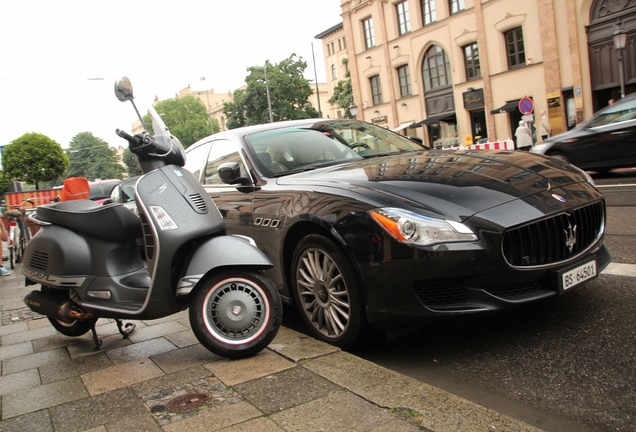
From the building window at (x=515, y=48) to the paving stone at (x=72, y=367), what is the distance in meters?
29.5

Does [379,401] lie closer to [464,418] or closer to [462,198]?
[464,418]

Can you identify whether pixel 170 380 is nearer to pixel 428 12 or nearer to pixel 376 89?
pixel 428 12

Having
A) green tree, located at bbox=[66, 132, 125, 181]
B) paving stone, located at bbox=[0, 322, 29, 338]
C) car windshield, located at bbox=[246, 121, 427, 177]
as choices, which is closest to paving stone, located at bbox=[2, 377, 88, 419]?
paving stone, located at bbox=[0, 322, 29, 338]

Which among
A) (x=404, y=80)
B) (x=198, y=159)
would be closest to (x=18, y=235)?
(x=198, y=159)

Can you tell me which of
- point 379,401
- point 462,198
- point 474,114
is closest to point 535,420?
point 379,401

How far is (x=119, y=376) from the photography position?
11.1 ft

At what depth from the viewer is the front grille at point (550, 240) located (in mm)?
3234

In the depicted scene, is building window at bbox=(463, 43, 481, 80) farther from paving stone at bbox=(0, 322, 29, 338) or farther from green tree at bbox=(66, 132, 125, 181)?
green tree at bbox=(66, 132, 125, 181)

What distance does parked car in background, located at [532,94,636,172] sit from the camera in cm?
1162

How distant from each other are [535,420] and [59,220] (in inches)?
127

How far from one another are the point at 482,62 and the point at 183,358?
3084 centimetres

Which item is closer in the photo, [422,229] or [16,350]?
[422,229]

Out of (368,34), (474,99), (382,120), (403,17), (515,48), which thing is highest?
(403,17)

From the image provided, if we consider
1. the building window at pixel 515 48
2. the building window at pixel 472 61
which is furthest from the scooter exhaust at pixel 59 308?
the building window at pixel 472 61
